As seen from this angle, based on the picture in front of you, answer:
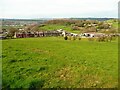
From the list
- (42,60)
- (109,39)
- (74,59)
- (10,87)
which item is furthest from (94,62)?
(109,39)

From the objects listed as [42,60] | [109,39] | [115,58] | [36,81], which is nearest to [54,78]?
[36,81]

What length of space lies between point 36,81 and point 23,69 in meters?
1.26

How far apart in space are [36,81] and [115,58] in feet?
14.6

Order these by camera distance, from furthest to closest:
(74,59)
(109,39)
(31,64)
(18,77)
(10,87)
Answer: (109,39) < (74,59) < (31,64) < (18,77) < (10,87)

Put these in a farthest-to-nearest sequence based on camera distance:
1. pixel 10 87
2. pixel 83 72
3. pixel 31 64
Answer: pixel 31 64
pixel 83 72
pixel 10 87

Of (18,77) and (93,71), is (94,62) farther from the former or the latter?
(18,77)

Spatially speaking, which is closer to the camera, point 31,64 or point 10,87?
point 10,87

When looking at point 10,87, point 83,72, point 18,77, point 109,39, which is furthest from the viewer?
point 109,39

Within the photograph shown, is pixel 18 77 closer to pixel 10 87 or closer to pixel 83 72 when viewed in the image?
pixel 10 87

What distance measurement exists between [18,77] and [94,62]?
11.2 ft

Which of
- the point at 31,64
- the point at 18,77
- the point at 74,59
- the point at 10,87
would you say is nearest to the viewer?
the point at 10,87

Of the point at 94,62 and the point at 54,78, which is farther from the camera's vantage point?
the point at 94,62

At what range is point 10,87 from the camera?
7.79 metres

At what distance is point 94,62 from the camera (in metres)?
10.2
